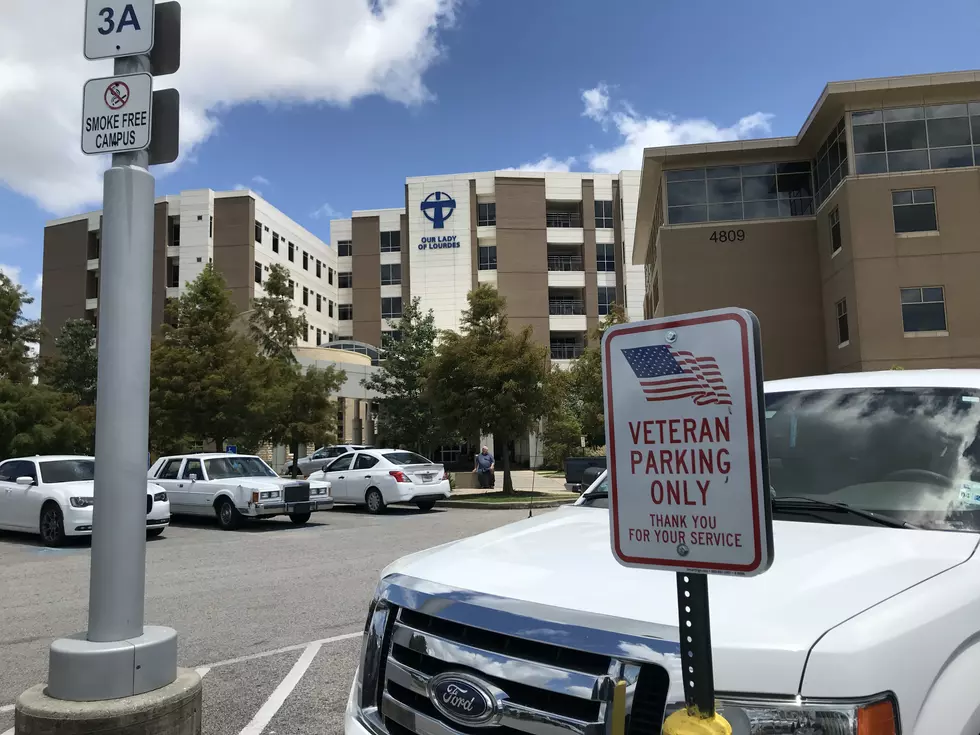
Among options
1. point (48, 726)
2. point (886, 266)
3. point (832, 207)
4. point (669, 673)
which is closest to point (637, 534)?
point (669, 673)

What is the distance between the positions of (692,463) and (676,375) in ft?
0.68

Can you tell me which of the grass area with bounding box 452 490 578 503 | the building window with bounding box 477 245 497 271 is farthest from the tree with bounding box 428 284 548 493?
the building window with bounding box 477 245 497 271

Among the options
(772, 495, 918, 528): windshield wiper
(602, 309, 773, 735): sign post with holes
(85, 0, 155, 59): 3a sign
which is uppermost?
(85, 0, 155, 59): 3a sign

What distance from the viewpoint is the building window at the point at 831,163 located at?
102 feet

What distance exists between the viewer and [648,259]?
4694 centimetres

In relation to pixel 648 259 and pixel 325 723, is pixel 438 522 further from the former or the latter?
pixel 648 259

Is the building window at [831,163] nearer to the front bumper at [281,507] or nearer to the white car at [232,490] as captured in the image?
the front bumper at [281,507]

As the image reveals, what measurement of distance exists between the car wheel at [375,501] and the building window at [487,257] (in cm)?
4108

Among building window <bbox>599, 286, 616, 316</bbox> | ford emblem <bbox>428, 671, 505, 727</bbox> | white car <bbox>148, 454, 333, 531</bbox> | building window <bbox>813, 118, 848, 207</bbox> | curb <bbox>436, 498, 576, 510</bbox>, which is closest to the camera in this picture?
ford emblem <bbox>428, 671, 505, 727</bbox>

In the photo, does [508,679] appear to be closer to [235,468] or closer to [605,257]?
[235,468]

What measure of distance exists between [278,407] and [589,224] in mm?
37298

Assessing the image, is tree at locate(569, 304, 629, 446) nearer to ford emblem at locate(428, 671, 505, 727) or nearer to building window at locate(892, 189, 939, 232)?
building window at locate(892, 189, 939, 232)

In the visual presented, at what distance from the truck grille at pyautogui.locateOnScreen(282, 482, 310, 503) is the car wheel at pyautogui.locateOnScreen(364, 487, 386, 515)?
337 centimetres

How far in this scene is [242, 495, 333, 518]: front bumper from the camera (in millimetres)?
15992
